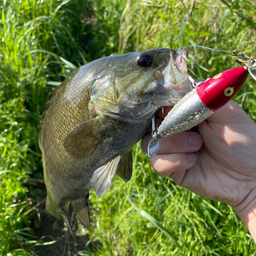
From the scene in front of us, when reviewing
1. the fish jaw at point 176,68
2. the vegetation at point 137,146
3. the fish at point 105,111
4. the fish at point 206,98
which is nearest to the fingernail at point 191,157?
the fish at point 105,111

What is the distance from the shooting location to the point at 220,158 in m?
1.63

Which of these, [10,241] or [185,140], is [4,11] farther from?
[185,140]

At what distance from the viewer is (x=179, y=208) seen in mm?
2488

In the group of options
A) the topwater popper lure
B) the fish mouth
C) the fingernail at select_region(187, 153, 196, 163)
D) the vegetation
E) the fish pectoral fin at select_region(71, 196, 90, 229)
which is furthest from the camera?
the vegetation

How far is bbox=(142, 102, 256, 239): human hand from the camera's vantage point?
4.82 feet

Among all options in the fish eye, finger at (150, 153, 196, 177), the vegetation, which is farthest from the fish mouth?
the vegetation

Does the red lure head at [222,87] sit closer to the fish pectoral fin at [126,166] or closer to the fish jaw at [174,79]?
the fish jaw at [174,79]

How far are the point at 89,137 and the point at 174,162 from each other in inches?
21.6

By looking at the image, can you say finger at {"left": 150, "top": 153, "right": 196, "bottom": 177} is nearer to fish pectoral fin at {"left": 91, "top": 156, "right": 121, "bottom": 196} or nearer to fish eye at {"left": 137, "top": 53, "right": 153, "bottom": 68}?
fish pectoral fin at {"left": 91, "top": 156, "right": 121, "bottom": 196}

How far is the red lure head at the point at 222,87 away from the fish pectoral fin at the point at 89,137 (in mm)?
519

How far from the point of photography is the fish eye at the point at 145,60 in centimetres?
120

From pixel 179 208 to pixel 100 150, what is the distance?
1428mm

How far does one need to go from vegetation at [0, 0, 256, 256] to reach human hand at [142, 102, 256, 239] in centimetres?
65

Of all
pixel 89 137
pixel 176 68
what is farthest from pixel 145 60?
pixel 89 137
